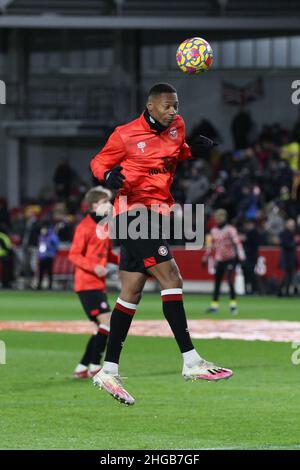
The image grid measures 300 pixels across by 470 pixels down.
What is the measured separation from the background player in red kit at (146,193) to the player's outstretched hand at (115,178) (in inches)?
4.7

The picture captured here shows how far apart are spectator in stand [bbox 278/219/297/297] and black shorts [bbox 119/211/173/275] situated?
22.3m

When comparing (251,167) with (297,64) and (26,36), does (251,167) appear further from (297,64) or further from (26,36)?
(26,36)

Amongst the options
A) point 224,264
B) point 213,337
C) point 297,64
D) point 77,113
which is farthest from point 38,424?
point 297,64

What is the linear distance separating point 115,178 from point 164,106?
2.68 feet

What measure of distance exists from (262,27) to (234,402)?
113ft

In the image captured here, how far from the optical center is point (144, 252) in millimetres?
10195

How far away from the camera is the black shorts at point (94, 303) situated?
1445 centimetres

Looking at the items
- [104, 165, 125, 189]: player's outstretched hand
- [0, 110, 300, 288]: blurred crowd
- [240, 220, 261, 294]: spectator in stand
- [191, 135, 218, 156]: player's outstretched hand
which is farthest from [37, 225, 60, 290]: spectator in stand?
[104, 165, 125, 189]: player's outstretched hand

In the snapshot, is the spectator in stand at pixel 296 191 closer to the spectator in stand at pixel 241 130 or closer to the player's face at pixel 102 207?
the spectator in stand at pixel 241 130

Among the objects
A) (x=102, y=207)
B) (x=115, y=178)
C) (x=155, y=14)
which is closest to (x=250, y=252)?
(x=155, y=14)

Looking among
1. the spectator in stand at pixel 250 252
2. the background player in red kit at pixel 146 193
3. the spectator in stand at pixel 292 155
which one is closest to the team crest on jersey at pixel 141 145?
the background player in red kit at pixel 146 193

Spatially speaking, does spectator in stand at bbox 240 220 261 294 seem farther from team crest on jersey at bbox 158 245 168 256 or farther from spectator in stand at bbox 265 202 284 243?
team crest on jersey at bbox 158 245 168 256

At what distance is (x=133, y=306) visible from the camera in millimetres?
10312

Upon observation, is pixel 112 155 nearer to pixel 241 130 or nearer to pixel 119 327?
pixel 119 327
